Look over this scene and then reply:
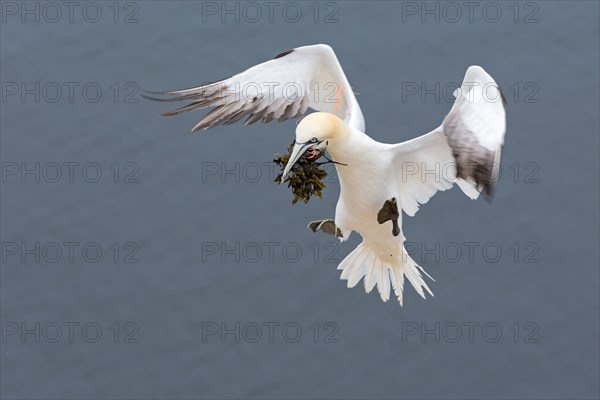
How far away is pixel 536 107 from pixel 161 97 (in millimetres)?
5045

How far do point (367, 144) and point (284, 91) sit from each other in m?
1.16

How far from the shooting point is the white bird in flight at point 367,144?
10.3 meters

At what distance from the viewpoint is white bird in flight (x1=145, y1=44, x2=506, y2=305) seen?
10320mm

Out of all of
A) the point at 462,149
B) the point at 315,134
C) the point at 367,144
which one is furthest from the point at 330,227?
the point at 462,149

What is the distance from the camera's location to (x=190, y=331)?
1455 cm

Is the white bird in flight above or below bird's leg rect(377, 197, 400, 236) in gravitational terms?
above

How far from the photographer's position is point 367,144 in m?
10.8

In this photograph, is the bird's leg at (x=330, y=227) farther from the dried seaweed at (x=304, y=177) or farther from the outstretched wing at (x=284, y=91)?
the dried seaweed at (x=304, y=177)

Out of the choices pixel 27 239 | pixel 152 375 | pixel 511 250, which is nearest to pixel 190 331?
pixel 152 375

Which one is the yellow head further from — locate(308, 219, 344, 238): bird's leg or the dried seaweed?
locate(308, 219, 344, 238): bird's leg

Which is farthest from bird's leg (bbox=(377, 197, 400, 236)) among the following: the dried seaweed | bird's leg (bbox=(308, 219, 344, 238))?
the dried seaweed

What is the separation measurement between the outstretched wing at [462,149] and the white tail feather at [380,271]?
64 centimetres

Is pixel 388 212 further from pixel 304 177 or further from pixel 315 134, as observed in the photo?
pixel 315 134

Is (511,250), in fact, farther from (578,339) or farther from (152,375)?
(152,375)
